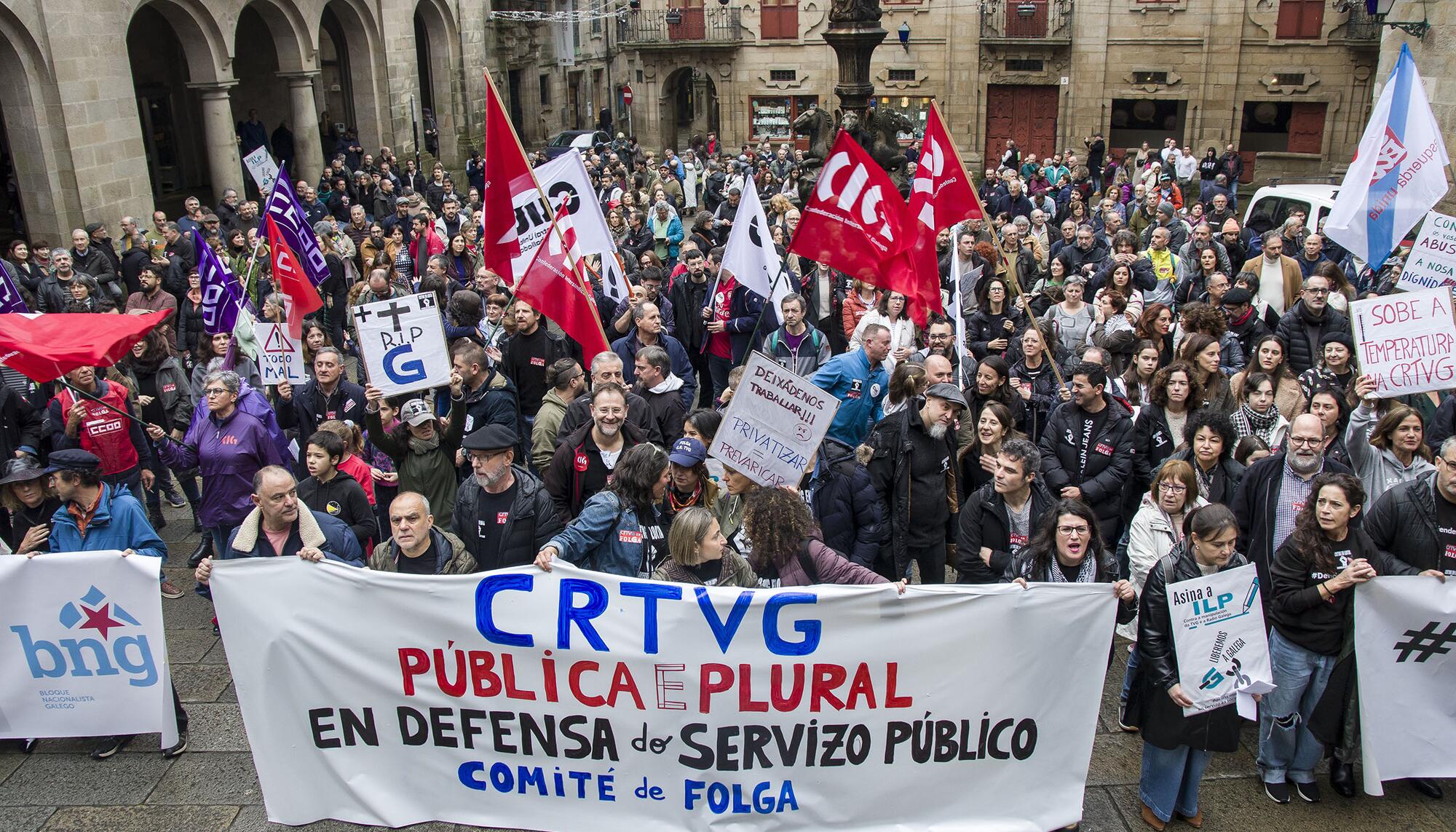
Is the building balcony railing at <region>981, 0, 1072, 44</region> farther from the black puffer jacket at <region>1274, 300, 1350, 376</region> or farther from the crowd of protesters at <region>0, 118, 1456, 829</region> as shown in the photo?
the black puffer jacket at <region>1274, 300, 1350, 376</region>

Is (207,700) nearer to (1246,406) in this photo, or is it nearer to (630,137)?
(1246,406)

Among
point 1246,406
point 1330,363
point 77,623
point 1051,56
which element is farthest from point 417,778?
point 1051,56

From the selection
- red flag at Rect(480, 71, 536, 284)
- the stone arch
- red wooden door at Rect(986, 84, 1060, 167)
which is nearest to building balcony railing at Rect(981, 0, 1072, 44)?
red wooden door at Rect(986, 84, 1060, 167)

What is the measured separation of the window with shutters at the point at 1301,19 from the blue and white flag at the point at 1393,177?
24944 mm

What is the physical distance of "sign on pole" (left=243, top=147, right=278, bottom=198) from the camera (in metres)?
15.5

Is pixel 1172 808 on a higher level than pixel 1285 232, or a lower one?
lower

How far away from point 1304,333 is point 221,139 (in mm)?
18101

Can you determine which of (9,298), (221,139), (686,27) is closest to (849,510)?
(9,298)

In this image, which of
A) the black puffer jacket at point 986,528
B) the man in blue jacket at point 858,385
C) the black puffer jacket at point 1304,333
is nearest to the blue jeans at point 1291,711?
the black puffer jacket at point 986,528

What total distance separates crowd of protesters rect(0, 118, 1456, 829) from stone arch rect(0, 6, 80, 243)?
6.27 meters

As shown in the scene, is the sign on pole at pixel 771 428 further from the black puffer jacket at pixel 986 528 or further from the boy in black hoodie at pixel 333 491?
the boy in black hoodie at pixel 333 491

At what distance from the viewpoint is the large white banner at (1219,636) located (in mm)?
4766

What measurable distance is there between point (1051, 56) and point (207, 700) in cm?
3219

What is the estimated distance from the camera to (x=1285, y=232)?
41.9 feet
